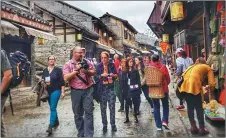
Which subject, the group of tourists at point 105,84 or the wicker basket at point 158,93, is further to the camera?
the wicker basket at point 158,93

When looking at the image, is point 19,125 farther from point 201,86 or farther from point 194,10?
point 194,10

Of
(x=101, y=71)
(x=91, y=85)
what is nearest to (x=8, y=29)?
(x=101, y=71)

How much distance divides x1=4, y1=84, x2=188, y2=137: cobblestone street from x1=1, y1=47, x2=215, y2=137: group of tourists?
23cm

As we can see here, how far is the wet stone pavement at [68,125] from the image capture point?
6238mm

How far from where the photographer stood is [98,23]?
2659 cm

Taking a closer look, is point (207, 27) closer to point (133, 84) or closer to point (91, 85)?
point (133, 84)

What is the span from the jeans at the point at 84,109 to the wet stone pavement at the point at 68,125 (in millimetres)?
646

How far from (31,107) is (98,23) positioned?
17.8 m

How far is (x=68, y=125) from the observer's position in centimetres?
717

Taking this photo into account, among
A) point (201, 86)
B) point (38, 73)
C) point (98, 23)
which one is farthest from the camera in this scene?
point (98, 23)

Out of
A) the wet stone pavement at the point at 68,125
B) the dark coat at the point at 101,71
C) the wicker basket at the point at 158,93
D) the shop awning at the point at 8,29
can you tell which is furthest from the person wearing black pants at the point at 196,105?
the shop awning at the point at 8,29

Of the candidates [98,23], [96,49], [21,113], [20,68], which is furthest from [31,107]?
[98,23]

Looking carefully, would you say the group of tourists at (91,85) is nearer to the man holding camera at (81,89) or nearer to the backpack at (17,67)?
the man holding camera at (81,89)

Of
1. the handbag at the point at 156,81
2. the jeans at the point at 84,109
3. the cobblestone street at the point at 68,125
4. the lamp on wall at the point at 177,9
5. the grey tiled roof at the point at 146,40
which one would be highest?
the grey tiled roof at the point at 146,40
